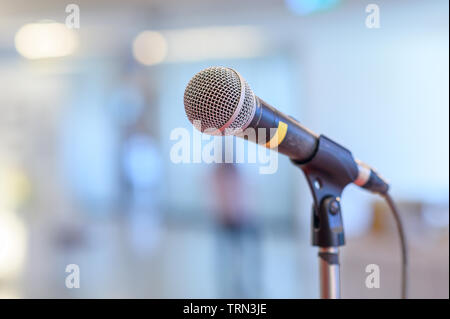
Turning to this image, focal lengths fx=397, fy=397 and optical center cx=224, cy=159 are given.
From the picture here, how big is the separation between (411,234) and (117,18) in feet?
8.84

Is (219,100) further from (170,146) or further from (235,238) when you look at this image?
(235,238)

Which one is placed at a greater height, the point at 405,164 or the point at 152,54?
the point at 152,54

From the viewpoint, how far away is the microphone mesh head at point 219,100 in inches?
17.8

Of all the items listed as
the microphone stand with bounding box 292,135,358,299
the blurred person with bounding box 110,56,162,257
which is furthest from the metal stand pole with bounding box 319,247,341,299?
the blurred person with bounding box 110,56,162,257

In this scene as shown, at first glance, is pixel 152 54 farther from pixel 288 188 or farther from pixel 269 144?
pixel 269 144

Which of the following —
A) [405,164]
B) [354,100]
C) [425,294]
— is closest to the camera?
[425,294]

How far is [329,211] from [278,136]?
0.17 metres

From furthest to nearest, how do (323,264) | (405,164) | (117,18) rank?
(117,18) → (405,164) → (323,264)

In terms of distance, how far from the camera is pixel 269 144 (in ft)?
1.70

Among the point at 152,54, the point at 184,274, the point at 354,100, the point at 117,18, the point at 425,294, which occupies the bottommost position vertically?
the point at 184,274

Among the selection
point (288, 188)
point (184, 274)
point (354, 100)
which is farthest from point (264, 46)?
point (184, 274)

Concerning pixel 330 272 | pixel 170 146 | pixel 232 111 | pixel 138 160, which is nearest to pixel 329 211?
pixel 330 272

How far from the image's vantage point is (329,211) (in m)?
0.61

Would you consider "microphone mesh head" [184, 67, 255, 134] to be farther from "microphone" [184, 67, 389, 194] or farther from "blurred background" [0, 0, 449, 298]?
"blurred background" [0, 0, 449, 298]
